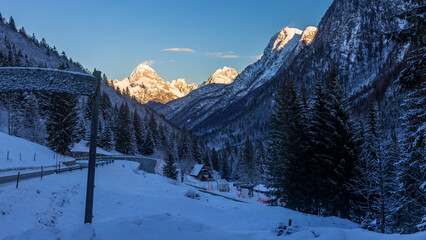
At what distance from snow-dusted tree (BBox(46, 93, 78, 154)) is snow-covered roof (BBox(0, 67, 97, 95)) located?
112 ft

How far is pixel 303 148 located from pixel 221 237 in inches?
610

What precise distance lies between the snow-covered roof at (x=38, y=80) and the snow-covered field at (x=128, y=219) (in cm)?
319

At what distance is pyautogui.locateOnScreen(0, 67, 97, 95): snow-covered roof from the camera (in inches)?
220

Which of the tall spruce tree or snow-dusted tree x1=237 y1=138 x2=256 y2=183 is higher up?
the tall spruce tree

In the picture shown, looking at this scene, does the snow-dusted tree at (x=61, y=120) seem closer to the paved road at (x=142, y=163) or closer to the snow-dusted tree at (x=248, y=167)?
the paved road at (x=142, y=163)

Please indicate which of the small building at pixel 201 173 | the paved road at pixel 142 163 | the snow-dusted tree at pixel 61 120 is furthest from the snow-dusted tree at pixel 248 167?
the snow-dusted tree at pixel 61 120

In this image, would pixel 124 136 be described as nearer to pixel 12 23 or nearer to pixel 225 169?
pixel 225 169

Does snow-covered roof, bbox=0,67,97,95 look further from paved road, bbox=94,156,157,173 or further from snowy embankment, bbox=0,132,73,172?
paved road, bbox=94,156,157,173

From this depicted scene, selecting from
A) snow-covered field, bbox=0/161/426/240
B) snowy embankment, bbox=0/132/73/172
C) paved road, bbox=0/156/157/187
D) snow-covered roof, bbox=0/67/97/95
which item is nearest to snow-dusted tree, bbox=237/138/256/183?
paved road, bbox=0/156/157/187

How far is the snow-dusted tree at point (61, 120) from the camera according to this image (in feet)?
119

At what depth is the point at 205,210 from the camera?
16.1m

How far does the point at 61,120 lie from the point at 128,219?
35499 mm

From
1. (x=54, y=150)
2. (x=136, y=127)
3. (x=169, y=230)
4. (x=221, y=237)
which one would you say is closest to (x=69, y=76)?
(x=169, y=230)

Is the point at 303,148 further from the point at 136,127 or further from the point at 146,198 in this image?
the point at 136,127
